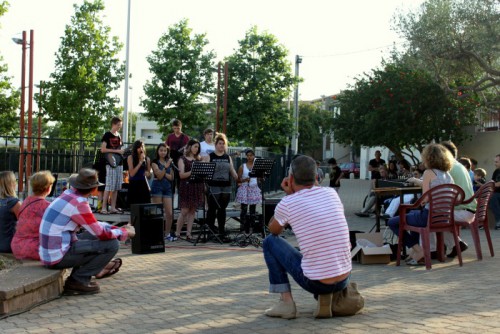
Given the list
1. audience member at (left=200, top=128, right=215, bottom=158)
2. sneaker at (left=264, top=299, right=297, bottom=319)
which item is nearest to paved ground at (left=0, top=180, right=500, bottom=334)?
sneaker at (left=264, top=299, right=297, bottom=319)

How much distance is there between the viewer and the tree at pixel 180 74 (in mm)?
35625

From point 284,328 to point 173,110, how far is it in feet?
101

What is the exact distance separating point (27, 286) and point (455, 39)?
2069cm

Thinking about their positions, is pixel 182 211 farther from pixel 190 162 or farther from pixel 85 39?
pixel 85 39

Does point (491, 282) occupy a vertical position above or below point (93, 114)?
below

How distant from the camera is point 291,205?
A: 572 centimetres

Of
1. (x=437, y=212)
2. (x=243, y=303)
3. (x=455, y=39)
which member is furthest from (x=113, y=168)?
(x=455, y=39)

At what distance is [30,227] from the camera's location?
24.7ft

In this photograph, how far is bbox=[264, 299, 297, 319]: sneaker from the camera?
19.6 feet

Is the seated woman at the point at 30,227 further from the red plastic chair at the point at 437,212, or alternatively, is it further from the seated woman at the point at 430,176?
the seated woman at the point at 430,176

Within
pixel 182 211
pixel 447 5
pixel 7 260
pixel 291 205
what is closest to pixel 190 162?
pixel 182 211

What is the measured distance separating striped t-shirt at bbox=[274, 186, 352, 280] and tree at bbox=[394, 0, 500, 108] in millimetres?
18901

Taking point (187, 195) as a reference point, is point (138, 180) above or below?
above

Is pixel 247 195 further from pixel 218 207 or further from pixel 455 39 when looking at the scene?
pixel 455 39
